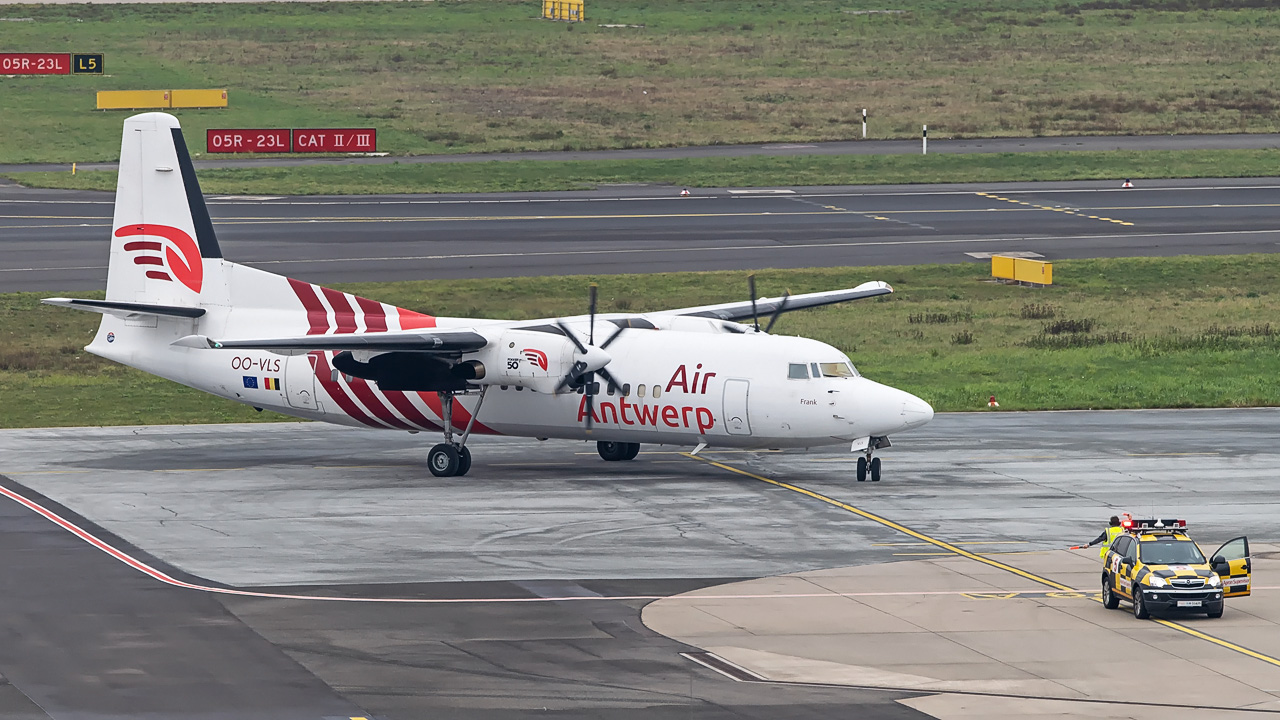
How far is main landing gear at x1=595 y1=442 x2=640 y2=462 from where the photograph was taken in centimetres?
4159

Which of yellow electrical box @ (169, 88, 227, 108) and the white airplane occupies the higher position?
yellow electrical box @ (169, 88, 227, 108)

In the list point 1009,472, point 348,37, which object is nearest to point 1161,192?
point 1009,472

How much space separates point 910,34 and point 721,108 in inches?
1786

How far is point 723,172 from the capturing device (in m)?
91.8

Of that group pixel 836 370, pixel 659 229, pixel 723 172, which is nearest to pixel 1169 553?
pixel 836 370

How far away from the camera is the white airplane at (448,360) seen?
123ft

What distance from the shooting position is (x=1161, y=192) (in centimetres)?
8700

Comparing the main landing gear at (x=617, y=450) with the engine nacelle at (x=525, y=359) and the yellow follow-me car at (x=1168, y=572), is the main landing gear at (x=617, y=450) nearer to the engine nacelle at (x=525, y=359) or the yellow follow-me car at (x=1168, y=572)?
the engine nacelle at (x=525, y=359)

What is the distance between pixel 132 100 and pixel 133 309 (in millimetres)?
72902

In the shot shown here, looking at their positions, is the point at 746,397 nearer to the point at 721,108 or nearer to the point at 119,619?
the point at 119,619

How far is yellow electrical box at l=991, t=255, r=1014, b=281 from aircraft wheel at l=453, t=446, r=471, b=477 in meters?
33.3

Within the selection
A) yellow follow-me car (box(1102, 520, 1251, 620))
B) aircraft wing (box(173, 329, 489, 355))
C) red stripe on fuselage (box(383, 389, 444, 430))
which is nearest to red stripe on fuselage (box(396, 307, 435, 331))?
red stripe on fuselage (box(383, 389, 444, 430))

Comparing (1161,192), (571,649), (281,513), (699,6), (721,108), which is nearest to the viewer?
(571,649)

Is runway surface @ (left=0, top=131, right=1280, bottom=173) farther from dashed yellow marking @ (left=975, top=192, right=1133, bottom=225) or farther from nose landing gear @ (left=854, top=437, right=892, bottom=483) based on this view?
nose landing gear @ (left=854, top=437, right=892, bottom=483)
